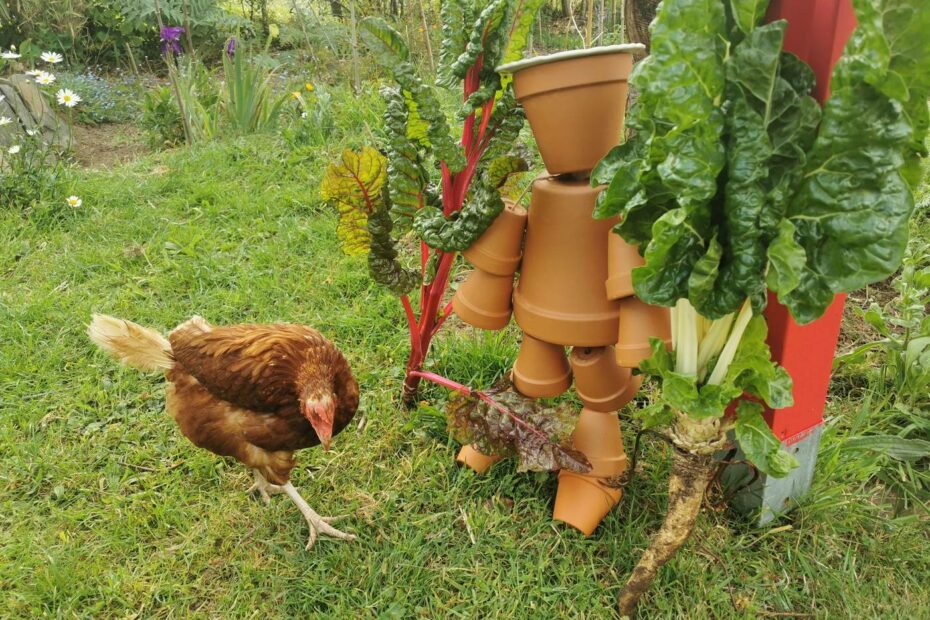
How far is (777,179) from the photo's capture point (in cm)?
98

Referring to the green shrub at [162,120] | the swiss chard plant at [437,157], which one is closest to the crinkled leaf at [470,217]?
the swiss chard plant at [437,157]

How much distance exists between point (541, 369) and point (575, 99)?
72 cm

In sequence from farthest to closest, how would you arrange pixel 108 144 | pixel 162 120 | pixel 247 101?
pixel 108 144 < pixel 162 120 < pixel 247 101

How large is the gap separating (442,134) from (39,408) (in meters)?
1.95

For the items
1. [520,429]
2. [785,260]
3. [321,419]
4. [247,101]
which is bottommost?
[520,429]

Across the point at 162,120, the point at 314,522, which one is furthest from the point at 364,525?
the point at 162,120

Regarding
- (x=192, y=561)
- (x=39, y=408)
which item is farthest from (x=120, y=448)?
(x=192, y=561)

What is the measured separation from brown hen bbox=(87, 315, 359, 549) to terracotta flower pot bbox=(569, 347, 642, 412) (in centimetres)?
68

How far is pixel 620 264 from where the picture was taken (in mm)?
1314

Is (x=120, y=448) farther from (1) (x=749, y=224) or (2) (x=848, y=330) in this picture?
(2) (x=848, y=330)

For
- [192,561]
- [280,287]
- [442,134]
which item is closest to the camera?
[442,134]

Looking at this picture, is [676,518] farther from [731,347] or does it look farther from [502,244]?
[502,244]

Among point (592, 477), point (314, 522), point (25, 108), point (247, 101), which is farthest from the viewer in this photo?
point (25, 108)

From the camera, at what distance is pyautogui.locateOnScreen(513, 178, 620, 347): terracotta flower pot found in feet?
4.56
